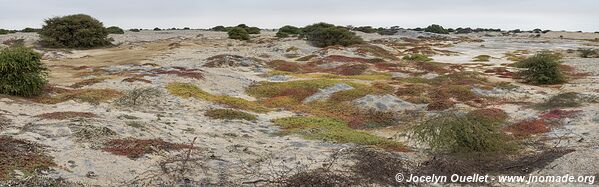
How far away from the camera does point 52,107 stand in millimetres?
22250

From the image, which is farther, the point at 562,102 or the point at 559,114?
the point at 562,102

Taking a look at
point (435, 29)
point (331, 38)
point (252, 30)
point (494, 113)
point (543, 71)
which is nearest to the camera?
point (494, 113)

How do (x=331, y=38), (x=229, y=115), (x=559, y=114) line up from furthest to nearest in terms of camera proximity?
(x=331, y=38)
(x=559, y=114)
(x=229, y=115)

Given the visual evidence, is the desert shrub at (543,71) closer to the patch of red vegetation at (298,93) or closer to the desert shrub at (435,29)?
the patch of red vegetation at (298,93)

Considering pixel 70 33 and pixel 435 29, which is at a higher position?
pixel 70 33

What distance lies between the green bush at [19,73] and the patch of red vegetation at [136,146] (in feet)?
36.0

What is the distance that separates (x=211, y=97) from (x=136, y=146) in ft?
47.4

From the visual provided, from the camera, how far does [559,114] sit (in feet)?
79.2

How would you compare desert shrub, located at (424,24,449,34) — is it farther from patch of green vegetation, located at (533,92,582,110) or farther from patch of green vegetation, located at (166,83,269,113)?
patch of green vegetation, located at (166,83,269,113)

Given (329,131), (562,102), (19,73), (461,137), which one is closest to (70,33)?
(19,73)

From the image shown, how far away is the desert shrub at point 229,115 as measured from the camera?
23578mm

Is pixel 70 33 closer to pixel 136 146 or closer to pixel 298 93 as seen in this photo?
pixel 298 93

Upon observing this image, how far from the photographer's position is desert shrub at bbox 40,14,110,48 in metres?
68.3

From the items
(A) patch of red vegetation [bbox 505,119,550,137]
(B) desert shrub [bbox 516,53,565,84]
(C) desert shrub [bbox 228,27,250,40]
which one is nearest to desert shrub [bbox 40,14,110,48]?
(C) desert shrub [bbox 228,27,250,40]
